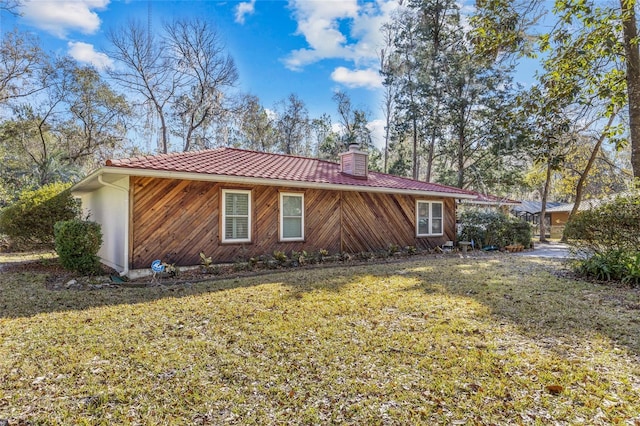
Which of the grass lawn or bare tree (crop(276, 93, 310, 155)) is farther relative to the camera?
bare tree (crop(276, 93, 310, 155))

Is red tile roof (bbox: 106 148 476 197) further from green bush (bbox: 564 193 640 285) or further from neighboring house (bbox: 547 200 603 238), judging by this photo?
neighboring house (bbox: 547 200 603 238)

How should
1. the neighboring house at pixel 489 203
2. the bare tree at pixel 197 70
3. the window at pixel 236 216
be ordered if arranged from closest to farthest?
the window at pixel 236 216 < the neighboring house at pixel 489 203 < the bare tree at pixel 197 70

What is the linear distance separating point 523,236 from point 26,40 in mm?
24114

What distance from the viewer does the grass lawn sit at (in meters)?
2.45

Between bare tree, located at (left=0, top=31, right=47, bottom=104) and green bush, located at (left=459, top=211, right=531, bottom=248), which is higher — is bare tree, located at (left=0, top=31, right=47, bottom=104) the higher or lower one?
the higher one

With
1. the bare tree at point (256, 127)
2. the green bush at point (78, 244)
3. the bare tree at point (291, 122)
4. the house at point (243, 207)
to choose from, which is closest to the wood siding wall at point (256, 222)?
the house at point (243, 207)

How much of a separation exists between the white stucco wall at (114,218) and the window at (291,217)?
11.9 ft

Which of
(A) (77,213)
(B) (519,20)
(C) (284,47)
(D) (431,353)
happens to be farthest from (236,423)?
(C) (284,47)

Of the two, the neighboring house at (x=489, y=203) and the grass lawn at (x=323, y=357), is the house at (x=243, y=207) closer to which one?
the grass lawn at (x=323, y=357)

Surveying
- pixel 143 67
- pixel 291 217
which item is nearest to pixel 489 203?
pixel 291 217

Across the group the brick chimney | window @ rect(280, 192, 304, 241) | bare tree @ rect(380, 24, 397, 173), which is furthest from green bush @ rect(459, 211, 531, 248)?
bare tree @ rect(380, 24, 397, 173)

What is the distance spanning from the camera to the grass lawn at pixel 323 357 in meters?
2.45

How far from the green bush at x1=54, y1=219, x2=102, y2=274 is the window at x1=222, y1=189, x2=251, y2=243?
8.67 ft

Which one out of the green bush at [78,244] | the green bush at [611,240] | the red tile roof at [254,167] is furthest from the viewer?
the red tile roof at [254,167]
